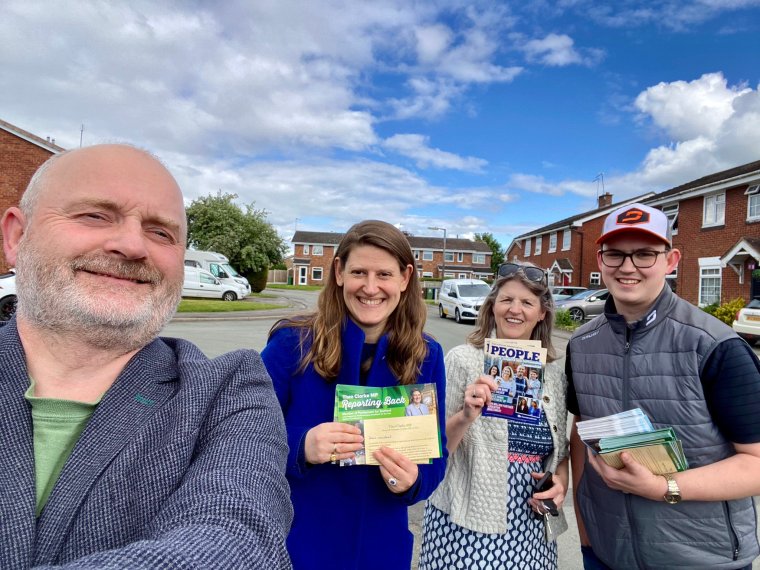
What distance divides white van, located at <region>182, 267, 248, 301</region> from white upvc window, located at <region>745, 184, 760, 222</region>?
1085 inches

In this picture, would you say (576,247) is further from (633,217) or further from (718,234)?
(633,217)

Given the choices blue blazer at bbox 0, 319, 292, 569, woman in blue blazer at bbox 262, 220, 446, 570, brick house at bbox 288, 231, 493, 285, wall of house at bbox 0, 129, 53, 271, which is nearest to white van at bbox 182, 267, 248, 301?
wall of house at bbox 0, 129, 53, 271

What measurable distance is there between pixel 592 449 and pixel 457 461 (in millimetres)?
825

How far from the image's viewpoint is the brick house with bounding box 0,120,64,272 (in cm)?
2028

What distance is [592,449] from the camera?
5.81ft

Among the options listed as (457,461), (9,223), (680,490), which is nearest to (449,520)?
(457,461)

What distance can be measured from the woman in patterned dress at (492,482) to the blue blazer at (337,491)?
14.4 inches

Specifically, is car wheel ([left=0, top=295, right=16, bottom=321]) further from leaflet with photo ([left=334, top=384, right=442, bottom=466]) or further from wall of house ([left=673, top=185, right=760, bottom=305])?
wall of house ([left=673, top=185, right=760, bottom=305])

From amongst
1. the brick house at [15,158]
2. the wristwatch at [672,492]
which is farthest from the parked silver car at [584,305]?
the brick house at [15,158]

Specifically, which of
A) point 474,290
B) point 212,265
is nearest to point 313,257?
point 212,265

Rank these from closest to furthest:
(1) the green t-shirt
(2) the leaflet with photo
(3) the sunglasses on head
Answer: (1) the green t-shirt → (2) the leaflet with photo → (3) the sunglasses on head

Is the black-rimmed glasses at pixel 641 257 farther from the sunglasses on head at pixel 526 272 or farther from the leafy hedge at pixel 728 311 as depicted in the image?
the leafy hedge at pixel 728 311

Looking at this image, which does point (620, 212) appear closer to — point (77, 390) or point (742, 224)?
point (77, 390)

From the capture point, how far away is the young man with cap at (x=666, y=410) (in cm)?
169
